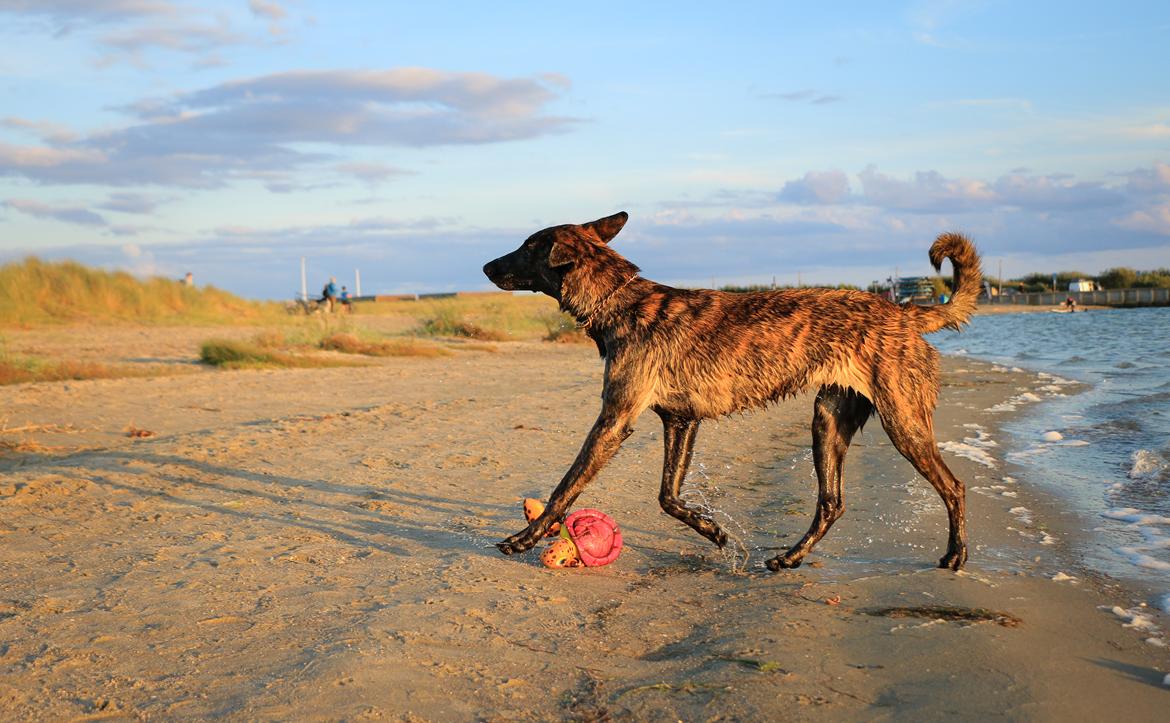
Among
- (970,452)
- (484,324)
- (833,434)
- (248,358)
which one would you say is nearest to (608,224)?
(833,434)

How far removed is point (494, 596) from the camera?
17.3ft

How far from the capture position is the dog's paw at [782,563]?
19.6ft

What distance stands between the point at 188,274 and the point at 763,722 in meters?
40.2

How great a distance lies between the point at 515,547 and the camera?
19.8ft

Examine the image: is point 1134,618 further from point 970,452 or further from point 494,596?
point 970,452

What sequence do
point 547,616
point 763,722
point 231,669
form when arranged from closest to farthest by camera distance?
point 763,722 → point 231,669 → point 547,616

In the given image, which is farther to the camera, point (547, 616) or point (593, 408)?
point (593, 408)

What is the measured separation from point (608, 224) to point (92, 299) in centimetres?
2772

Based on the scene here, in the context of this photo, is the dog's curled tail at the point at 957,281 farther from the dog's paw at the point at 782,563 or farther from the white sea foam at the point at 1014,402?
the white sea foam at the point at 1014,402

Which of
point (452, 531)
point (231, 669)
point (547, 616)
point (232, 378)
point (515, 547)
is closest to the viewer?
point (231, 669)

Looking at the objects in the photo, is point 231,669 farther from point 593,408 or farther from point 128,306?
point 128,306

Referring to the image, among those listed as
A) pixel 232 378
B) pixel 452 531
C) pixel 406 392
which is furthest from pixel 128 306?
pixel 452 531

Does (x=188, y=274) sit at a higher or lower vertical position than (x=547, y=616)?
higher

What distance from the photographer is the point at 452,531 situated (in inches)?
269
